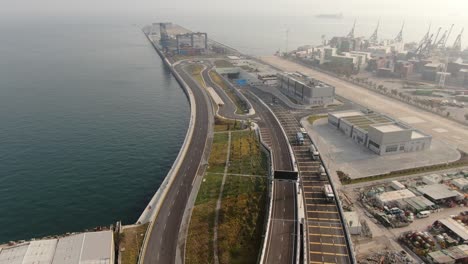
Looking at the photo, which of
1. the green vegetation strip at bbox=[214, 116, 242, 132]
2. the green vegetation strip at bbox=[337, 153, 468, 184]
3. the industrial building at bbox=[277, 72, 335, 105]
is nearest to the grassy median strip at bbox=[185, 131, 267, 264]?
the green vegetation strip at bbox=[214, 116, 242, 132]

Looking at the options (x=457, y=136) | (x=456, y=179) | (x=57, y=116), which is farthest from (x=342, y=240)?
(x=57, y=116)

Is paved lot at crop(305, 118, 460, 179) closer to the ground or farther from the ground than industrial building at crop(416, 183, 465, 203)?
farther from the ground

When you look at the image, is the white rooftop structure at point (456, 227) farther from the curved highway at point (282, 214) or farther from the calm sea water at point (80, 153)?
the calm sea water at point (80, 153)

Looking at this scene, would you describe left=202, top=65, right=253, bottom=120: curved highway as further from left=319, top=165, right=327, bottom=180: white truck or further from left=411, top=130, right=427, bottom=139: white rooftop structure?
left=411, top=130, right=427, bottom=139: white rooftop structure

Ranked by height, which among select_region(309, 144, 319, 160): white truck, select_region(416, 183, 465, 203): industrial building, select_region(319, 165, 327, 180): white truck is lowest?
select_region(416, 183, 465, 203): industrial building

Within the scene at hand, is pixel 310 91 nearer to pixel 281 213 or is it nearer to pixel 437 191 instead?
pixel 437 191

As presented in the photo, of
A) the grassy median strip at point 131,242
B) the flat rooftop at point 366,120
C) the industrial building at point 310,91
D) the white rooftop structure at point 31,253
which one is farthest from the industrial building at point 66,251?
the industrial building at point 310,91
